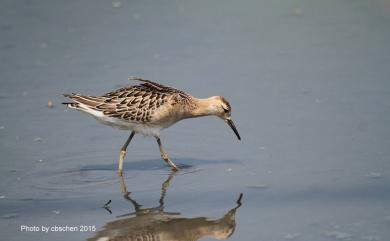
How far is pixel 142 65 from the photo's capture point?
13.7 m

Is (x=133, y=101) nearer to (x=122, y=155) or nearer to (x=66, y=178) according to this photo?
(x=122, y=155)

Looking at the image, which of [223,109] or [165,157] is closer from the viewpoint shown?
[165,157]

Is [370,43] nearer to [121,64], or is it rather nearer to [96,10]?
[121,64]

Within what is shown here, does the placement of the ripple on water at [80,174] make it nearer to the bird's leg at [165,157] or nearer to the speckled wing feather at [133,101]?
the bird's leg at [165,157]

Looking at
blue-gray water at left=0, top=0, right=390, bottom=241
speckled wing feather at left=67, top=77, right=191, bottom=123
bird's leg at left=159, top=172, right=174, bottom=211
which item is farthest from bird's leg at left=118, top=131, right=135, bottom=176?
bird's leg at left=159, top=172, right=174, bottom=211

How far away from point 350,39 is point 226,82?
308cm

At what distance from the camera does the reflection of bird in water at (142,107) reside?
34.9ft

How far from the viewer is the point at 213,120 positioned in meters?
12.3

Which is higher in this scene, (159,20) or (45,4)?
(45,4)

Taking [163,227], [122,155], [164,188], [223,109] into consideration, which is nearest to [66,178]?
[122,155]

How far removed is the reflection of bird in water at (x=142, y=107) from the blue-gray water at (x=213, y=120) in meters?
0.48

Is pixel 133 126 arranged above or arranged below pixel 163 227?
above

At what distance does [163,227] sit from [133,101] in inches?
102

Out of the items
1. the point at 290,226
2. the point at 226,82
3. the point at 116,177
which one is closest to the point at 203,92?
the point at 226,82
